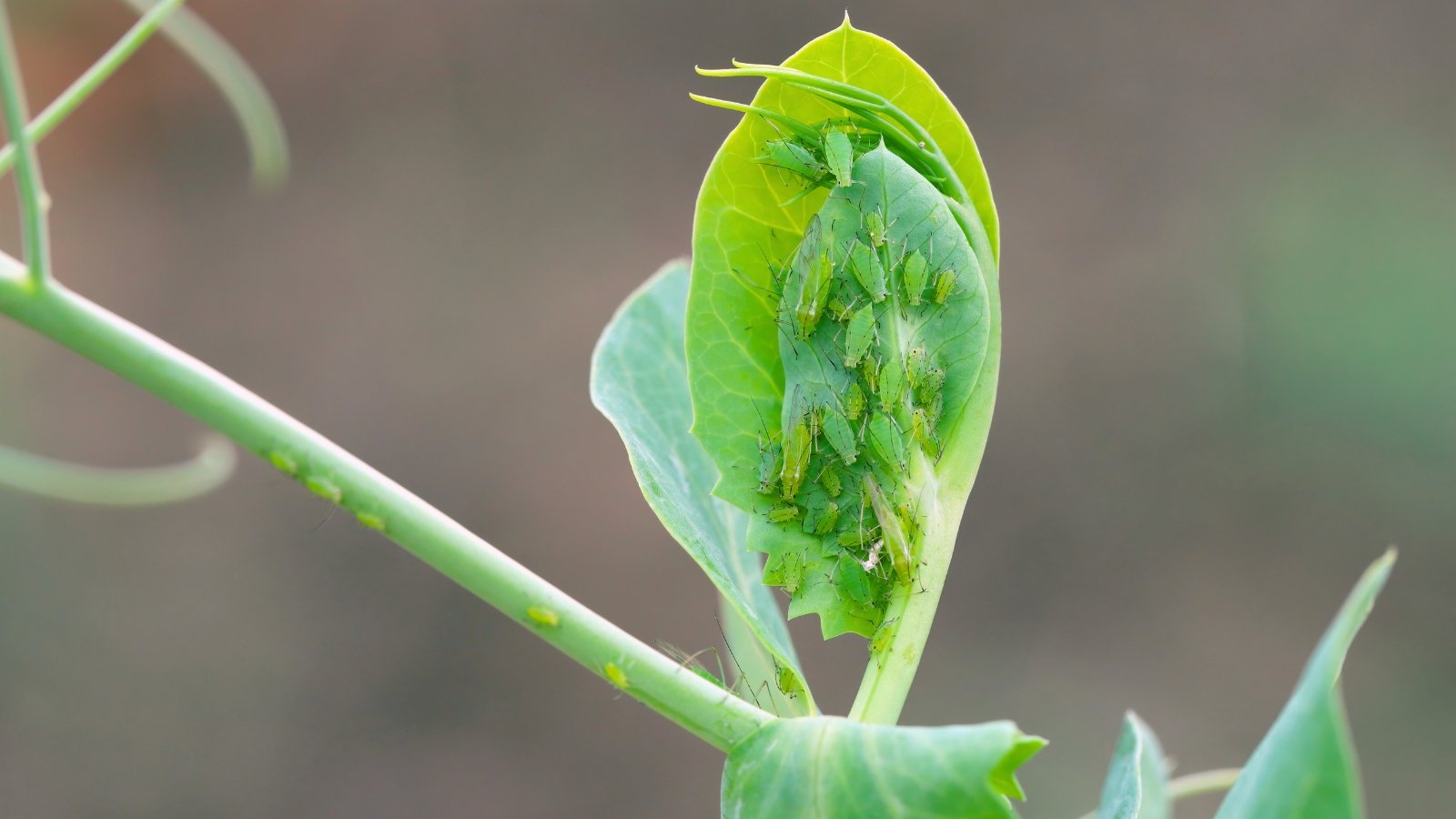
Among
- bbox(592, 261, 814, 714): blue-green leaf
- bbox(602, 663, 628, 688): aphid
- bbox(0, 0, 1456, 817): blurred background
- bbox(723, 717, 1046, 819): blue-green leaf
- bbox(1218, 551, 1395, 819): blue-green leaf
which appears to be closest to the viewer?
bbox(1218, 551, 1395, 819): blue-green leaf

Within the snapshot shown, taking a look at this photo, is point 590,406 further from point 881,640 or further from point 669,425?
point 881,640

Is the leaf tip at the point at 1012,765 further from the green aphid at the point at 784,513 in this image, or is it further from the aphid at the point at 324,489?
the aphid at the point at 324,489

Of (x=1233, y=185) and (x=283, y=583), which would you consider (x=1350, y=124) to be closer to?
(x=1233, y=185)

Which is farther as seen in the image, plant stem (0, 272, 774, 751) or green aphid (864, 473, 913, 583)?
green aphid (864, 473, 913, 583)

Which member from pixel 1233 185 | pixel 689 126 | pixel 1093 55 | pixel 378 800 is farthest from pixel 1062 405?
pixel 378 800

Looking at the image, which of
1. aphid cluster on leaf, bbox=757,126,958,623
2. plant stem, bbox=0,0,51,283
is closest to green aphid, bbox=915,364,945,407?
aphid cluster on leaf, bbox=757,126,958,623

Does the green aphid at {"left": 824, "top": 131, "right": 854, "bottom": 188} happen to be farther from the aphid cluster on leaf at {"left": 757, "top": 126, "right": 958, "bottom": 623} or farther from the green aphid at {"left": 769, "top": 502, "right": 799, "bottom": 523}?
the green aphid at {"left": 769, "top": 502, "right": 799, "bottom": 523}

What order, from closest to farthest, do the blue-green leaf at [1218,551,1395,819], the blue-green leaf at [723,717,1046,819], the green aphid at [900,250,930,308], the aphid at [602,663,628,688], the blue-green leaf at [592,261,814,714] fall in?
the blue-green leaf at [1218,551,1395,819], the blue-green leaf at [723,717,1046,819], the aphid at [602,663,628,688], the green aphid at [900,250,930,308], the blue-green leaf at [592,261,814,714]
